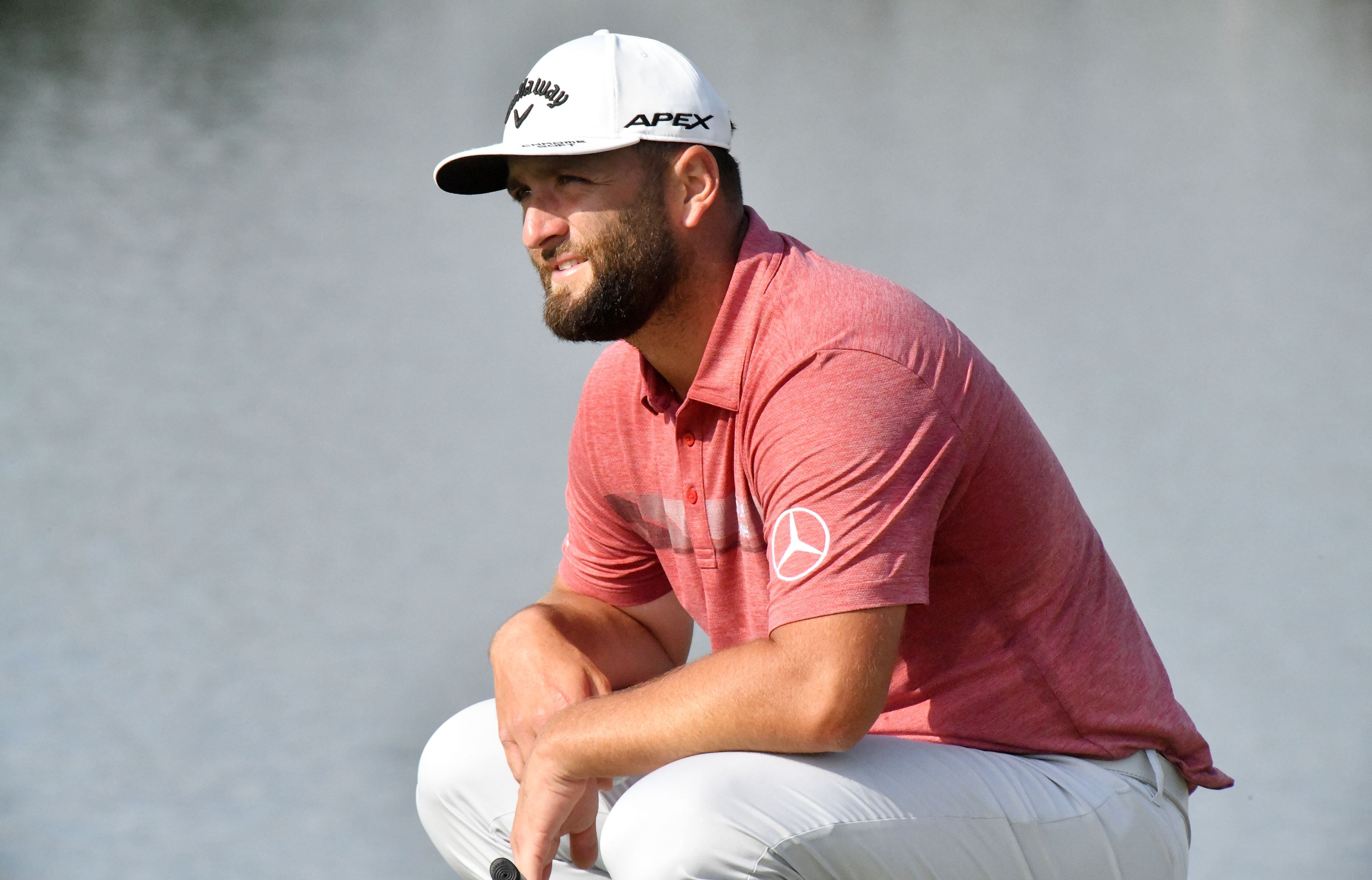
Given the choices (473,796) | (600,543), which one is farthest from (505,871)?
(600,543)

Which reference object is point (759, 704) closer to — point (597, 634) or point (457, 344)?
point (597, 634)

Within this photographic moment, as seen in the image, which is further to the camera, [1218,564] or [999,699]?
[1218,564]

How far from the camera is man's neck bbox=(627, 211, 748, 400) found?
1.12m

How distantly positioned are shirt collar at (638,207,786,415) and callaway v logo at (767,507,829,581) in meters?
0.13

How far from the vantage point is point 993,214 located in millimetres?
2992

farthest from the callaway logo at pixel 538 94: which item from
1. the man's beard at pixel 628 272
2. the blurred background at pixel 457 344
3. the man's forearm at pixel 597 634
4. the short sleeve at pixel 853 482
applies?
the blurred background at pixel 457 344

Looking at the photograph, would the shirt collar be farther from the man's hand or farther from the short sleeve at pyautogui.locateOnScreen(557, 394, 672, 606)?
the man's hand

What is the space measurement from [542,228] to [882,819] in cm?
58

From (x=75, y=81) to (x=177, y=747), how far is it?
6.35ft

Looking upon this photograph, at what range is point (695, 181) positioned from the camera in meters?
1.14

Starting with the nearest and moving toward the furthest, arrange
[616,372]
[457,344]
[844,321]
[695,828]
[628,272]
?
1. [695,828]
2. [844,321]
3. [628,272]
4. [616,372]
5. [457,344]

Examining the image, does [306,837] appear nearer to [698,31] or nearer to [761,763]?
[761,763]

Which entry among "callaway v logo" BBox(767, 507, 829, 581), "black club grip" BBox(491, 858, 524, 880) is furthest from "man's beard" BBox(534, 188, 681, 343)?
"black club grip" BBox(491, 858, 524, 880)

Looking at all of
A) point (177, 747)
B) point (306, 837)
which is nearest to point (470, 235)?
point (177, 747)
